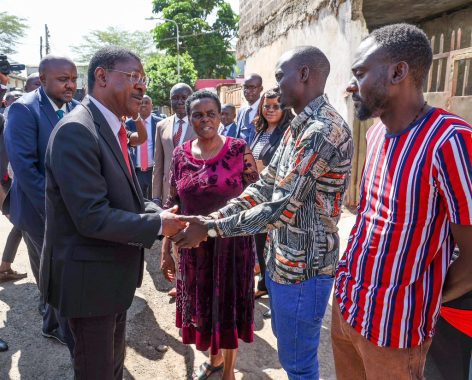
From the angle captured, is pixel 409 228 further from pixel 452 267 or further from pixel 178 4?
pixel 178 4

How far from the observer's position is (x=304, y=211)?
1.89 metres

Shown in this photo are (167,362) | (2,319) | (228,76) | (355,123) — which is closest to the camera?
(167,362)

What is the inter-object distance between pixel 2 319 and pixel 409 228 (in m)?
3.71

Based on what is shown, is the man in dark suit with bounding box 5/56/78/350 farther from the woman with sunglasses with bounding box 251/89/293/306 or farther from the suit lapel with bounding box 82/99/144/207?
the woman with sunglasses with bounding box 251/89/293/306

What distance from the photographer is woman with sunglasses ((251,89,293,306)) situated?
4.02 meters

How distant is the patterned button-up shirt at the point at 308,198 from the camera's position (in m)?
1.80

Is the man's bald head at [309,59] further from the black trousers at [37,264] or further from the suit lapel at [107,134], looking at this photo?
the black trousers at [37,264]

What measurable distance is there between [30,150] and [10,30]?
47.2m

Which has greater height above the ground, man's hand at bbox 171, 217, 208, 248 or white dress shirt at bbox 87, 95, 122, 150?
white dress shirt at bbox 87, 95, 122, 150

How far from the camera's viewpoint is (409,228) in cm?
144

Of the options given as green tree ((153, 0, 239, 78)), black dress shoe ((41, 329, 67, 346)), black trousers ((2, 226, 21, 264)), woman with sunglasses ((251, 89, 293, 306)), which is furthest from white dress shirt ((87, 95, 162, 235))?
green tree ((153, 0, 239, 78))

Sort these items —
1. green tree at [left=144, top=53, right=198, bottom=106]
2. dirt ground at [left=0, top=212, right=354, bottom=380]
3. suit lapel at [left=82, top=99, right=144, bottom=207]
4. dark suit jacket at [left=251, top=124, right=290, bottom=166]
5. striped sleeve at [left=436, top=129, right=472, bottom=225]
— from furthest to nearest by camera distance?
green tree at [left=144, top=53, right=198, bottom=106] < dark suit jacket at [left=251, top=124, right=290, bottom=166] < dirt ground at [left=0, top=212, right=354, bottom=380] < suit lapel at [left=82, top=99, right=144, bottom=207] < striped sleeve at [left=436, top=129, right=472, bottom=225]

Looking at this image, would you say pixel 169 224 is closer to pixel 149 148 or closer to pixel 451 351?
pixel 451 351

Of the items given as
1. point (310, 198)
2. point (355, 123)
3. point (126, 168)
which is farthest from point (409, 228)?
point (355, 123)
